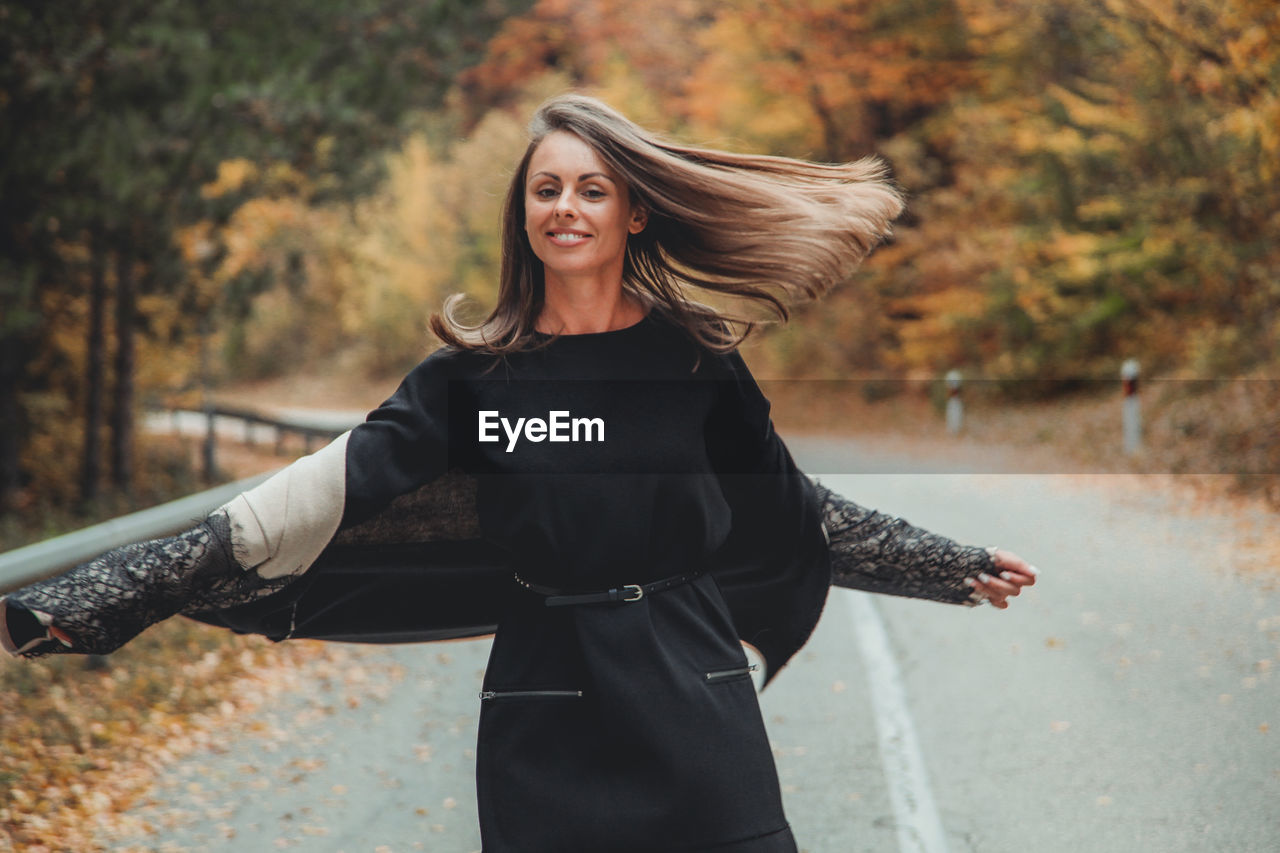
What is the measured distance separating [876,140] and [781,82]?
301 cm

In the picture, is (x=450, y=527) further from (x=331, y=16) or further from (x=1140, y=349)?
(x=1140, y=349)

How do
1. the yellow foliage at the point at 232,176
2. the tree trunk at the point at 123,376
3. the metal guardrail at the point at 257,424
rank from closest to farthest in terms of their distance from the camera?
the tree trunk at the point at 123,376 < the yellow foliage at the point at 232,176 < the metal guardrail at the point at 257,424

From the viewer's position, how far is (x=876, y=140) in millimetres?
30188

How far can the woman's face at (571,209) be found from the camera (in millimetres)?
2582

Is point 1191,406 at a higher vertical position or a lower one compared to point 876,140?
lower

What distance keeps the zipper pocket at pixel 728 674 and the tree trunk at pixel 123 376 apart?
13297 mm

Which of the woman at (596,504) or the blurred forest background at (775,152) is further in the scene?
the blurred forest background at (775,152)

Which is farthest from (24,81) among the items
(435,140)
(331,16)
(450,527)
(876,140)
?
(435,140)

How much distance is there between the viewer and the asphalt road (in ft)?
15.8

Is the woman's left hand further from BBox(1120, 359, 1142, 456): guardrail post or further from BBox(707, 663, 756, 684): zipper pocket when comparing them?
BBox(1120, 359, 1142, 456): guardrail post

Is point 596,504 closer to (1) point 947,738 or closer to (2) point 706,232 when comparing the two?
(2) point 706,232

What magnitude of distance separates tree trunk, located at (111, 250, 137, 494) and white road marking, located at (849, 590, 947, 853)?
10278 millimetres

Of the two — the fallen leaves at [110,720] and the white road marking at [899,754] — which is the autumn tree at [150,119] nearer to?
the fallen leaves at [110,720]

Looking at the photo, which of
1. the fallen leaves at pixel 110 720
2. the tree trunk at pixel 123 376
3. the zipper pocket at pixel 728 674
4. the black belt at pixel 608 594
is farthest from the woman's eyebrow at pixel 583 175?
the tree trunk at pixel 123 376
